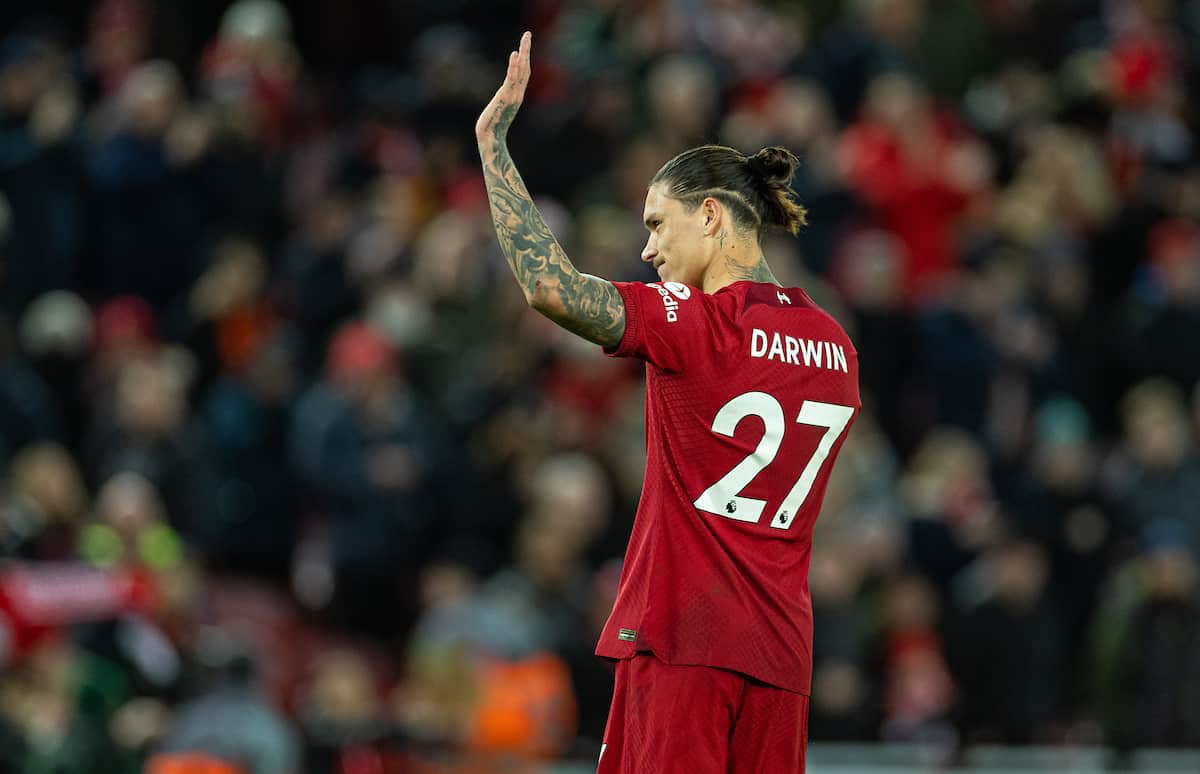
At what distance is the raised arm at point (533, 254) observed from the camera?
4691mm

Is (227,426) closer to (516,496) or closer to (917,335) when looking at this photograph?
(516,496)

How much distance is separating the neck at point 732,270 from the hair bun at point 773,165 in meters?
0.19

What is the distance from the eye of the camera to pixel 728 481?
4.93 meters

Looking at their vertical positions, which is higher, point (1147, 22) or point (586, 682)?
point (1147, 22)

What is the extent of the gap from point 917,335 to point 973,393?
0.53 m

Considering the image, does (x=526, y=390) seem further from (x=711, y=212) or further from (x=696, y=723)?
(x=696, y=723)

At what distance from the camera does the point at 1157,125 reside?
1461 centimetres

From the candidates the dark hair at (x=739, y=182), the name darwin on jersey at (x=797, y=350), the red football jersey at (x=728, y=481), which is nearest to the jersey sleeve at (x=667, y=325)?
the red football jersey at (x=728, y=481)

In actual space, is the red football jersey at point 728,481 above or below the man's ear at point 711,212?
below

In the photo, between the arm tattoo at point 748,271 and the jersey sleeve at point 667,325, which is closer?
A: the jersey sleeve at point 667,325

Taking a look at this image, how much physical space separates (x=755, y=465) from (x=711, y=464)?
109mm

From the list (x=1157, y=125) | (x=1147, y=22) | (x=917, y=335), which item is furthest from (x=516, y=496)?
(x=1147, y=22)

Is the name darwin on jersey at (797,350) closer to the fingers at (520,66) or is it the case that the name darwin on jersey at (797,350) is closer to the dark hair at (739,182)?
the dark hair at (739,182)

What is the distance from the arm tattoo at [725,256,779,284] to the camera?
201 inches
